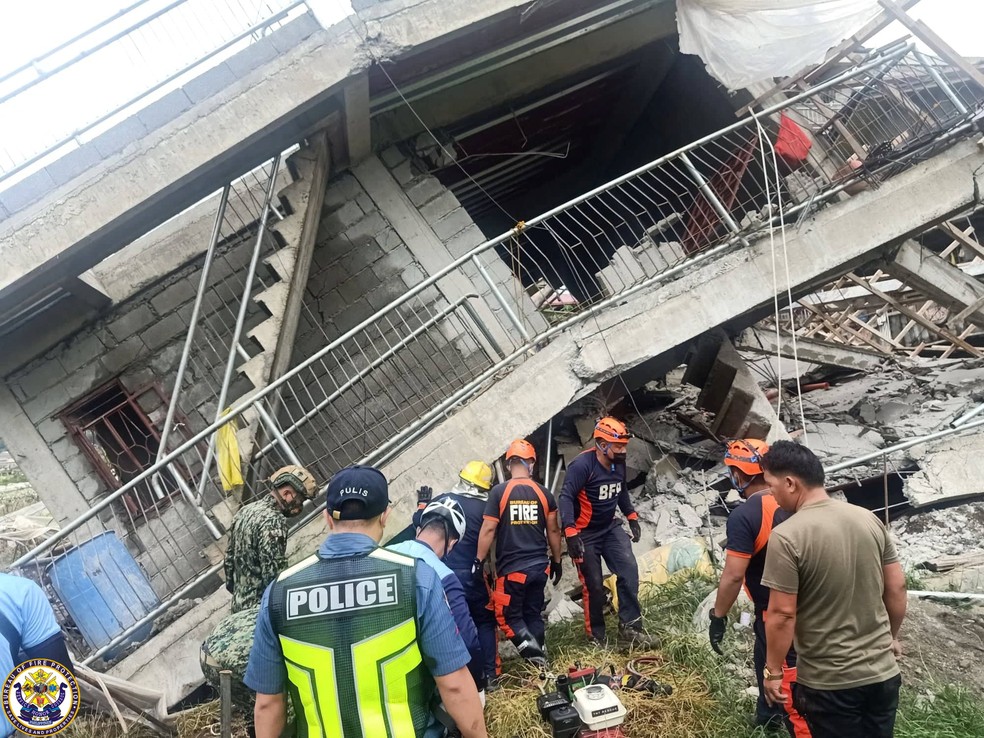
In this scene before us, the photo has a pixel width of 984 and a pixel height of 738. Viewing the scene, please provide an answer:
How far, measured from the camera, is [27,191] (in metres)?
5.39

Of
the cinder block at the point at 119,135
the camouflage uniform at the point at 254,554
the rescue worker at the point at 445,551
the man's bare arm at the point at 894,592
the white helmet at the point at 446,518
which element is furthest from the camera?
the cinder block at the point at 119,135

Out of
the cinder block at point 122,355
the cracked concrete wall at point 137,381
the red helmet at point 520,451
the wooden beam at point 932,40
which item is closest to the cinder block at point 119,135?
the cracked concrete wall at point 137,381

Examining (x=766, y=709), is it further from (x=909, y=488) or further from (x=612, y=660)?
(x=909, y=488)

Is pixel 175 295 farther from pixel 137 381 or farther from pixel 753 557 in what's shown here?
pixel 753 557

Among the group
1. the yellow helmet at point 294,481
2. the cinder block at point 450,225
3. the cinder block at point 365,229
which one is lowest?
the yellow helmet at point 294,481

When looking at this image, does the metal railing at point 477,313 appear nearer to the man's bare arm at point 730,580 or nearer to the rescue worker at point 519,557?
the rescue worker at point 519,557

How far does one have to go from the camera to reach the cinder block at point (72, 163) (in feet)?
17.8

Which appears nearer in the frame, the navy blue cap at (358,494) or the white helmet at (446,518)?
the navy blue cap at (358,494)

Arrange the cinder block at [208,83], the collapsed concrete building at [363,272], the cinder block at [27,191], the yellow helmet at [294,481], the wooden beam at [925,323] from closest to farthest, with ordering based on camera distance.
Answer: the yellow helmet at [294,481], the collapsed concrete building at [363,272], the cinder block at [27,191], the cinder block at [208,83], the wooden beam at [925,323]

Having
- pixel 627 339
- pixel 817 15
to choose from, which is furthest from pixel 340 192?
pixel 817 15

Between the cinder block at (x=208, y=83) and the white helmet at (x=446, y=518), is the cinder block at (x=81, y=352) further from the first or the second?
the white helmet at (x=446, y=518)

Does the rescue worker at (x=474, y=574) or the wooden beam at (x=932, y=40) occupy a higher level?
the wooden beam at (x=932, y=40)

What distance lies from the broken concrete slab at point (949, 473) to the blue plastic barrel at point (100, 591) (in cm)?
695

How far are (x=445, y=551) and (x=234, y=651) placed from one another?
4.40ft
